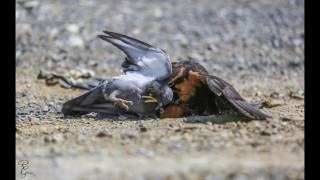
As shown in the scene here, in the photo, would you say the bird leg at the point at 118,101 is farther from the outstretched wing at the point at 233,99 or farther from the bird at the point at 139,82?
the outstretched wing at the point at 233,99

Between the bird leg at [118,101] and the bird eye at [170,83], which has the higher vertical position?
Result: the bird eye at [170,83]

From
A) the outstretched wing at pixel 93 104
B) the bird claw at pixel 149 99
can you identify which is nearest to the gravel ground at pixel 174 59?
the outstretched wing at pixel 93 104

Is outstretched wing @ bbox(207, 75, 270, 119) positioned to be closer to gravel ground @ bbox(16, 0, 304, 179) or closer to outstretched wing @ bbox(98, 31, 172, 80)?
gravel ground @ bbox(16, 0, 304, 179)

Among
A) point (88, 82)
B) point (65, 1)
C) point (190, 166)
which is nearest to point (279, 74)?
point (88, 82)

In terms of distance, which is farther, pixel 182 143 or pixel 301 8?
pixel 301 8

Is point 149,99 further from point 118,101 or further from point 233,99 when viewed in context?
point 233,99
